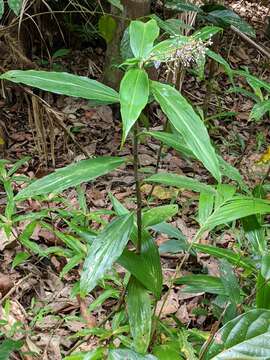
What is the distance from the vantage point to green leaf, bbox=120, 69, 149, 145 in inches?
35.9

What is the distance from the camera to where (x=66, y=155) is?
10.1 feet

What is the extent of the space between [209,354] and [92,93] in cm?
55

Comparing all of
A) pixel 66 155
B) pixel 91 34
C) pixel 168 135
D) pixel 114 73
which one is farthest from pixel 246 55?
pixel 168 135

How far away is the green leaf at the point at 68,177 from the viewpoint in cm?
104

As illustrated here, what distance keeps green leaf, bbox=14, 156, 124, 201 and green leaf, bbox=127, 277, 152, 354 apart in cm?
32

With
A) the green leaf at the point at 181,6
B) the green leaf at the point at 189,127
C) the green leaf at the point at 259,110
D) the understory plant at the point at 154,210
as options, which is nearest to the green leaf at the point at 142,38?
the understory plant at the point at 154,210

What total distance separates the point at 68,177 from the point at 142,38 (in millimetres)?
315

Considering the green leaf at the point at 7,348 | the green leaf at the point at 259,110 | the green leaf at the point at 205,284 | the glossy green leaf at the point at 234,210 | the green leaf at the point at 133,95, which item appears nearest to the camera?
the green leaf at the point at 133,95

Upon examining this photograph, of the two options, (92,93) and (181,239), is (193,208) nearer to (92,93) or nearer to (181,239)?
(181,239)

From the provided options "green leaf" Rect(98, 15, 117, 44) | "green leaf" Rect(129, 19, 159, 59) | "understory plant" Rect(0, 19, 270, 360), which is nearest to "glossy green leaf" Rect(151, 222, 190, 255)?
"understory plant" Rect(0, 19, 270, 360)

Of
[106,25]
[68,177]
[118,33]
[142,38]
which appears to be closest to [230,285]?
[68,177]

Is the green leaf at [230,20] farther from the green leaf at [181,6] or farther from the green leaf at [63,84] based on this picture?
the green leaf at [63,84]

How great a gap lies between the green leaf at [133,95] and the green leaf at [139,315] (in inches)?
17.9

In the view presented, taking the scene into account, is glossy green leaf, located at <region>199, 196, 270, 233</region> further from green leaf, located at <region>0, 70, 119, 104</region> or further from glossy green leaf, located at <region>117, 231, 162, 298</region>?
green leaf, located at <region>0, 70, 119, 104</region>
